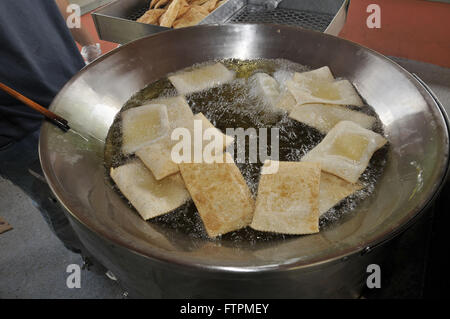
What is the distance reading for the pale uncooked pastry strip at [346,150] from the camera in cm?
116

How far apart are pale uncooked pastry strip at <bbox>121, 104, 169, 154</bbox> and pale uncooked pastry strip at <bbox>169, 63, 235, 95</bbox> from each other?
186mm

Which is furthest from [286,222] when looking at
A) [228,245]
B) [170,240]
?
[170,240]

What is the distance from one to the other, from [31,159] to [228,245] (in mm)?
1345

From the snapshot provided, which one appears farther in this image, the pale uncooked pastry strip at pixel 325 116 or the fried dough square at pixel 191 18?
the fried dough square at pixel 191 18

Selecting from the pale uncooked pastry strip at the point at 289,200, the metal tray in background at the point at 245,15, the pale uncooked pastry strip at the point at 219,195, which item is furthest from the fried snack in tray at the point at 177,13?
the pale uncooked pastry strip at the point at 289,200

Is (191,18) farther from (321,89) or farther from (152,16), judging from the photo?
(321,89)

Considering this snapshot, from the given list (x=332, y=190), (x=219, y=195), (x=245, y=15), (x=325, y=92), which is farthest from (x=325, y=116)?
(x=245, y=15)

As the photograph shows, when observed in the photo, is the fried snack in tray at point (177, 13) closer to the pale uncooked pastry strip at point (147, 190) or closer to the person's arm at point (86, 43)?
the person's arm at point (86, 43)

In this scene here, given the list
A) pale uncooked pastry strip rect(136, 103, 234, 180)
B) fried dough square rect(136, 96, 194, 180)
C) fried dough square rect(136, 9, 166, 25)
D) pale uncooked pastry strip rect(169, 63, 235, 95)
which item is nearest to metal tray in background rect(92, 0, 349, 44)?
fried dough square rect(136, 9, 166, 25)

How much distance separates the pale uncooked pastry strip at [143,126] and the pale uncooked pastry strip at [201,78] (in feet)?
0.61

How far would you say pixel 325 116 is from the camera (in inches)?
54.9

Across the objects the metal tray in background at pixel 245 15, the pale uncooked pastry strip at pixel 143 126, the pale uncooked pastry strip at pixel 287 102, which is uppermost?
the metal tray in background at pixel 245 15
